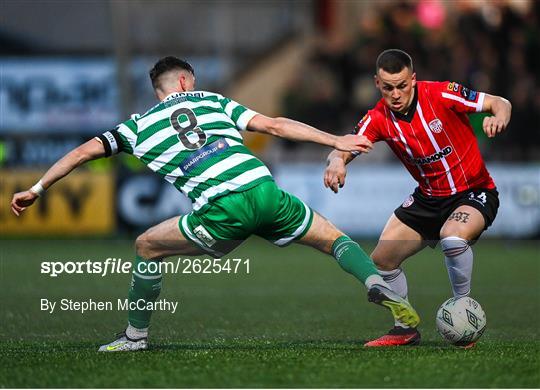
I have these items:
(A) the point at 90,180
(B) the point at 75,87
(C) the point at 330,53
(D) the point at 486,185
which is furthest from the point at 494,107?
(B) the point at 75,87

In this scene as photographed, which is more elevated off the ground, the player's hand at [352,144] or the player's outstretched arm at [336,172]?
the player's hand at [352,144]

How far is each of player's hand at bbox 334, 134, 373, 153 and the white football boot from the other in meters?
1.90

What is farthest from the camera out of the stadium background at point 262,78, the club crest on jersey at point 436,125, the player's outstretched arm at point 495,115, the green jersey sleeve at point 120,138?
the stadium background at point 262,78

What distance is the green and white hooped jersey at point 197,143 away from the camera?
7.11 metres

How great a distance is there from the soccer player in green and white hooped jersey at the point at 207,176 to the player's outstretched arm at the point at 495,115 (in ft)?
3.02

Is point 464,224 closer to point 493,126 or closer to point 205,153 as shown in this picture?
point 493,126

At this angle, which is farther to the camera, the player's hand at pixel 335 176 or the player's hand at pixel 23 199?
the player's hand at pixel 335 176

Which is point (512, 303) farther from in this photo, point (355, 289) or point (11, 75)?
point (11, 75)

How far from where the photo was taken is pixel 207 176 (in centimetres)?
713

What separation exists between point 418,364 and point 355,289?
6154mm

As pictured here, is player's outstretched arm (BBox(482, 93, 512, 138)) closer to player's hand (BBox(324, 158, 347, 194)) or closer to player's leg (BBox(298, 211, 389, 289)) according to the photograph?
player's hand (BBox(324, 158, 347, 194))

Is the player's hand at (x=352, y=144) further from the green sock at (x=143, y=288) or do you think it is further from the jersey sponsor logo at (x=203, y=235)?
the green sock at (x=143, y=288)

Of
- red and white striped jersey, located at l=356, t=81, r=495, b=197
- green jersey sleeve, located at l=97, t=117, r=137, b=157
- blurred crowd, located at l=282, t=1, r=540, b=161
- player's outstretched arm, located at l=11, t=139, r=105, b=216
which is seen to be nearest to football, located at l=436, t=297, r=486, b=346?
red and white striped jersey, located at l=356, t=81, r=495, b=197

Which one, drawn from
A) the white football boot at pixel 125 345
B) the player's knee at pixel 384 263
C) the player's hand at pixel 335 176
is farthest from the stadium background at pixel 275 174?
the player's hand at pixel 335 176
